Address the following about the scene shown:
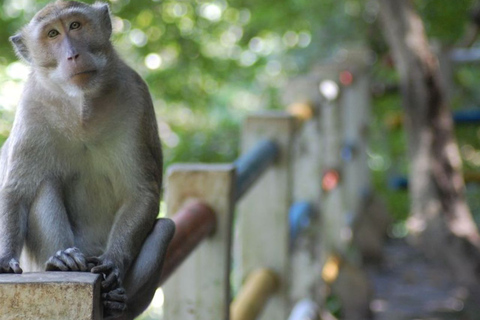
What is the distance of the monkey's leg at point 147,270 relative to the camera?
2.24 m

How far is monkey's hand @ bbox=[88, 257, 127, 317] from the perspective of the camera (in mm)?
1896

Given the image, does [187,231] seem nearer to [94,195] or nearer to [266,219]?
[94,195]

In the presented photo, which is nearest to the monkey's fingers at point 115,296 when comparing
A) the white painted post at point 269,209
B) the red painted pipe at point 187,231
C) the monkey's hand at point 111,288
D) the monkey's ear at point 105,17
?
the monkey's hand at point 111,288

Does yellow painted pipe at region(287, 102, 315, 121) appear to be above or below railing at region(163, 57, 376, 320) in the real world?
above

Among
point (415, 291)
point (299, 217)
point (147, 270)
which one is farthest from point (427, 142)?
point (147, 270)

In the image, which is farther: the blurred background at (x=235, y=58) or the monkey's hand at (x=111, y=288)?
the blurred background at (x=235, y=58)

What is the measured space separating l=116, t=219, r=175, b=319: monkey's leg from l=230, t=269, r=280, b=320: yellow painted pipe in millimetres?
753

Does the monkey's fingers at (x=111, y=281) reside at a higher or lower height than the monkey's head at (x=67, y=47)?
lower

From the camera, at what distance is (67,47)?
2.50 meters

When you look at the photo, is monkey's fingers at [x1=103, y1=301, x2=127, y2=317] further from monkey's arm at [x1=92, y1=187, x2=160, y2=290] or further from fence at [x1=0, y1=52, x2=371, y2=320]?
fence at [x1=0, y1=52, x2=371, y2=320]

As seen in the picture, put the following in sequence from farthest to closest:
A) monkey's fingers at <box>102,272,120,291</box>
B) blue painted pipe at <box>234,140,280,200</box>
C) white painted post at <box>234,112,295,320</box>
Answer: white painted post at <box>234,112,295,320</box>
blue painted pipe at <box>234,140,280,200</box>
monkey's fingers at <box>102,272,120,291</box>

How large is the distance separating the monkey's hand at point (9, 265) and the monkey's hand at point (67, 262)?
157mm

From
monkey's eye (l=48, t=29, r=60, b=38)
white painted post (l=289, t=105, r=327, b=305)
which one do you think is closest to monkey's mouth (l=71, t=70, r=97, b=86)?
monkey's eye (l=48, t=29, r=60, b=38)

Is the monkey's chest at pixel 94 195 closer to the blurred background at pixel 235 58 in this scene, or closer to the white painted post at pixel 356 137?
the blurred background at pixel 235 58
